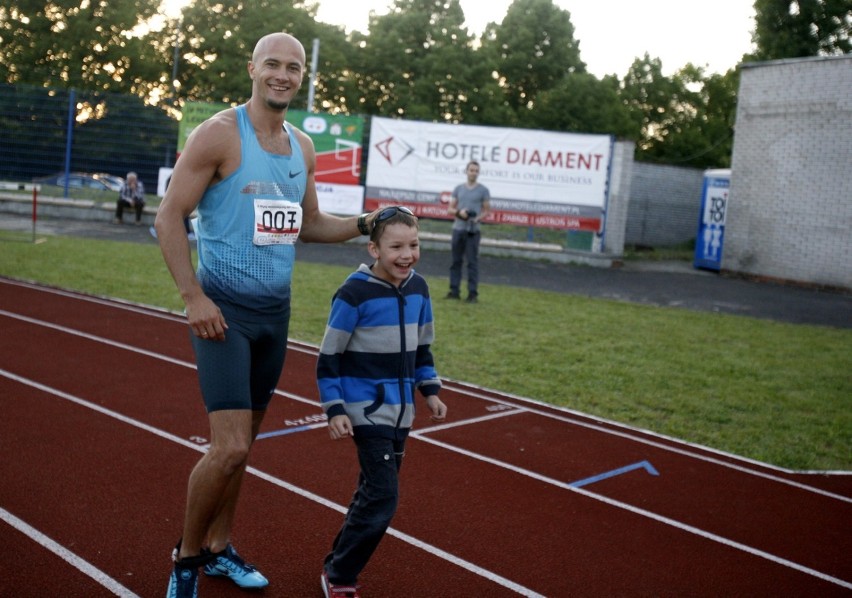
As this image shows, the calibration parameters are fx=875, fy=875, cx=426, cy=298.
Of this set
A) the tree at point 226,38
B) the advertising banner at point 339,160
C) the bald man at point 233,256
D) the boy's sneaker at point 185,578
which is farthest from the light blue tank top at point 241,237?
the tree at point 226,38

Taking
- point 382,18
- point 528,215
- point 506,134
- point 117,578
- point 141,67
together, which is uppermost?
point 382,18

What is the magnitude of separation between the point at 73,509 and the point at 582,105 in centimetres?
5175

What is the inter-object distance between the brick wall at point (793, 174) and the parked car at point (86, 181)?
16091 millimetres

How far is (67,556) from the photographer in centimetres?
402

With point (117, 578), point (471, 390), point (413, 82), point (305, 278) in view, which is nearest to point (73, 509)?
point (117, 578)

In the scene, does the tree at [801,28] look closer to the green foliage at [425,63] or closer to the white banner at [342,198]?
the green foliage at [425,63]

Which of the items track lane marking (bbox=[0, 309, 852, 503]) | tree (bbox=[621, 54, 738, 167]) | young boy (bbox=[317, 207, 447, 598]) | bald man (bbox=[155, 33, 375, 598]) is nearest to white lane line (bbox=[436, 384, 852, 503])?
track lane marking (bbox=[0, 309, 852, 503])

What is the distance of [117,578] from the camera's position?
12.6 feet

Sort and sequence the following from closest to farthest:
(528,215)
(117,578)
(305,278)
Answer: (117,578), (305,278), (528,215)

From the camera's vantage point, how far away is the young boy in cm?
350

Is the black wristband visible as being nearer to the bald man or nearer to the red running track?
the bald man

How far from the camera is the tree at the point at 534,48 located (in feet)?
193

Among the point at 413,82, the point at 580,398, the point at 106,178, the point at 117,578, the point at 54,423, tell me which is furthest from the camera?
the point at 413,82

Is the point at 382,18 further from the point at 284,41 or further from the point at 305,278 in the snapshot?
the point at 284,41
